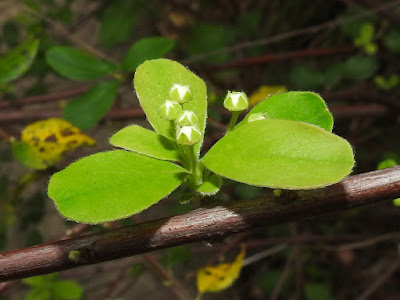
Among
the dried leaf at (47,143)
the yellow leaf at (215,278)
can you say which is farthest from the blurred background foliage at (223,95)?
the yellow leaf at (215,278)

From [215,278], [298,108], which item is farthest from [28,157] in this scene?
[298,108]

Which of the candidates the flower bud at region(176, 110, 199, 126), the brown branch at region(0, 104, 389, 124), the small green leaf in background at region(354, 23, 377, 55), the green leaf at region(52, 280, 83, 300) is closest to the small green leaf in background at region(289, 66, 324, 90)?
the small green leaf in background at region(354, 23, 377, 55)

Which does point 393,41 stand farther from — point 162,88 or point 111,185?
point 111,185

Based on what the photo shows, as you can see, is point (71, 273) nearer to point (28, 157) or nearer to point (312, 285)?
point (28, 157)

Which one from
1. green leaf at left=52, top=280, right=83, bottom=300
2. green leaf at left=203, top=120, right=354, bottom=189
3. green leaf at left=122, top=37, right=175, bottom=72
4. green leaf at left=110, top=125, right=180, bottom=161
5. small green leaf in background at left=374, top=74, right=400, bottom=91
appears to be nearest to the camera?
green leaf at left=203, top=120, right=354, bottom=189

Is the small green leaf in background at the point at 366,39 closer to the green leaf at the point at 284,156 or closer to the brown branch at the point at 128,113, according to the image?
the brown branch at the point at 128,113

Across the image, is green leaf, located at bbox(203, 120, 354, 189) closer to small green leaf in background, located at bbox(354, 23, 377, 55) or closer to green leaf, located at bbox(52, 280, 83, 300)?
green leaf, located at bbox(52, 280, 83, 300)

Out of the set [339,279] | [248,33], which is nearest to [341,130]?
[248,33]
